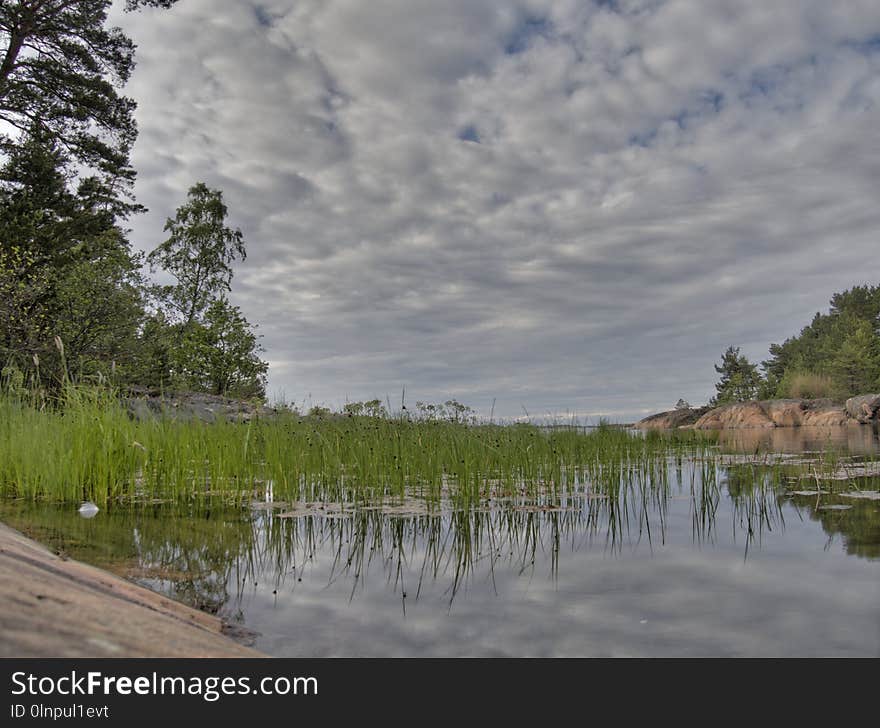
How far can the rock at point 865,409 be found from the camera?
2328cm

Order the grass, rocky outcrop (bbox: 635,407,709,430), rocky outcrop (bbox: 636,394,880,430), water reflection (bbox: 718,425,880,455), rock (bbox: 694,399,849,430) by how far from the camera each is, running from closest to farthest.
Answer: the grass
water reflection (bbox: 718,425,880,455)
rocky outcrop (bbox: 636,394,880,430)
rock (bbox: 694,399,849,430)
rocky outcrop (bbox: 635,407,709,430)

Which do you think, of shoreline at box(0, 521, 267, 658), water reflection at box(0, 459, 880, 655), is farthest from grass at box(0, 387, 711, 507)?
shoreline at box(0, 521, 267, 658)

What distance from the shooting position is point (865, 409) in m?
23.5

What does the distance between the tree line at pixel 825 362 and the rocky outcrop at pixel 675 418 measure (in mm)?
6095

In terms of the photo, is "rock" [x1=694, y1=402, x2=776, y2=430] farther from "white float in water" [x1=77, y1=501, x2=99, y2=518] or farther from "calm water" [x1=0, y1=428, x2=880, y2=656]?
"white float in water" [x1=77, y1=501, x2=99, y2=518]

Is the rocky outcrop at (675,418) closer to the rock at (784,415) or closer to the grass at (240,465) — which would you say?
the rock at (784,415)

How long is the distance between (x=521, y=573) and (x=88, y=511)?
436 cm

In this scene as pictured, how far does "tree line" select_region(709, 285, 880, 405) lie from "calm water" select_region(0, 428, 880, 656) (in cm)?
3217

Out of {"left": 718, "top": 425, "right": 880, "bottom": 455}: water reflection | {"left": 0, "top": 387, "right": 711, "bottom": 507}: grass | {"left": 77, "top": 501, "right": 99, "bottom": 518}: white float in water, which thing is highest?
{"left": 0, "top": 387, "right": 711, "bottom": 507}: grass

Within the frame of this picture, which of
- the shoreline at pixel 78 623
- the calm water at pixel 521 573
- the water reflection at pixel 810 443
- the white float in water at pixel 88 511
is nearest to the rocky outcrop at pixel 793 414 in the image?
the water reflection at pixel 810 443

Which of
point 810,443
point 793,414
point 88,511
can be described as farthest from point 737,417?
point 88,511

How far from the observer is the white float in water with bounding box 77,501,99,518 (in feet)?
18.2

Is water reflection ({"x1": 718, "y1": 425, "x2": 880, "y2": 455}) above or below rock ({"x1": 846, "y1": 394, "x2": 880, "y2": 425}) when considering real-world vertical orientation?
below
